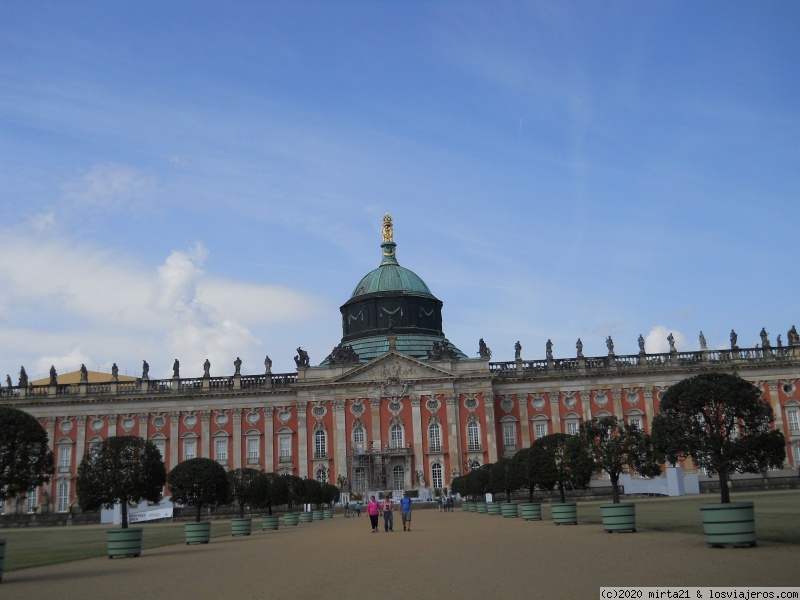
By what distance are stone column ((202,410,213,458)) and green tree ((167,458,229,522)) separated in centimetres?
3912

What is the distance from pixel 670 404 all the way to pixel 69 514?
54.8 meters

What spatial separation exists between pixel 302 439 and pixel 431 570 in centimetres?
5749

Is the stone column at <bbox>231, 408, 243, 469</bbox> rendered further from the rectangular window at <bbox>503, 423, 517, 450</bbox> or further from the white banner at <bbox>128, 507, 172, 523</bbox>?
the rectangular window at <bbox>503, 423, 517, 450</bbox>

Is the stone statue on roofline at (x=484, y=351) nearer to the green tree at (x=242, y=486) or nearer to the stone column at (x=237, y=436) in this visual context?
the stone column at (x=237, y=436)

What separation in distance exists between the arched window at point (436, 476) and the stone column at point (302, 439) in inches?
437

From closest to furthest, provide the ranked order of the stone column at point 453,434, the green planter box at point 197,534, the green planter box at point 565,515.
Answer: the green planter box at point 565,515
the green planter box at point 197,534
the stone column at point 453,434

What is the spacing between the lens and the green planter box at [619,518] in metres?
24.2

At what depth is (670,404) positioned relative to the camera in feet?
71.1

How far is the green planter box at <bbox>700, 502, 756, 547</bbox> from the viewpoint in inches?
682

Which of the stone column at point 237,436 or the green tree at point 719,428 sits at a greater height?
the stone column at point 237,436

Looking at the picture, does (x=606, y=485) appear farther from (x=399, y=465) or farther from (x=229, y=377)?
(x=229, y=377)

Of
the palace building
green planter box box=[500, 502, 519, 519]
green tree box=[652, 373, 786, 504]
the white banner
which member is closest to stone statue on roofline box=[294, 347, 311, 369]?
the palace building

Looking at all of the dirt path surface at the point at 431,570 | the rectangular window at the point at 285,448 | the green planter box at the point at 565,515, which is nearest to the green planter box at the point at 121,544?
the dirt path surface at the point at 431,570

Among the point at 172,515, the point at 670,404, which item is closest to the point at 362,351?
the point at 172,515
